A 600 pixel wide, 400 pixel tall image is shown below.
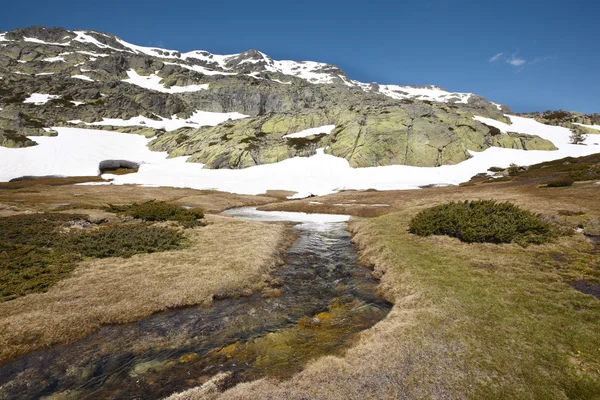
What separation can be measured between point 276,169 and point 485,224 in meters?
75.5

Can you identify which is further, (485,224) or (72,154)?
(72,154)

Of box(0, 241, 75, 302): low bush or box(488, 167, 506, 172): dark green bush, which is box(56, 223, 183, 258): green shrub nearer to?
box(0, 241, 75, 302): low bush

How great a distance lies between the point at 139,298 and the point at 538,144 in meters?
133

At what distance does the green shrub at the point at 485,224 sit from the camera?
22125mm

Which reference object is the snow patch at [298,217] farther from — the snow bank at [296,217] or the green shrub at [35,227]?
the green shrub at [35,227]

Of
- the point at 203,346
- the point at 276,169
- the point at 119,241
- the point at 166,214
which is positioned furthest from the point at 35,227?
the point at 276,169

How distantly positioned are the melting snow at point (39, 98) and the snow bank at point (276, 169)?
82.4 metres

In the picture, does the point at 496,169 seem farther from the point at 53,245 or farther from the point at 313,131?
the point at 53,245

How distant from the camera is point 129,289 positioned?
16.2 m

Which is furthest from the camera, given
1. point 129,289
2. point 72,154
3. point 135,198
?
point 72,154

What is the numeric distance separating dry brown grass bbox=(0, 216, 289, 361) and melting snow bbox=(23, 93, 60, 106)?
218 m

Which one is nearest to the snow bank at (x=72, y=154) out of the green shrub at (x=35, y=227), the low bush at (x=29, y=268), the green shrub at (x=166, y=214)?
the green shrub at (x=166, y=214)

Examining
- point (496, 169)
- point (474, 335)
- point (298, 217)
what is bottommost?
point (474, 335)

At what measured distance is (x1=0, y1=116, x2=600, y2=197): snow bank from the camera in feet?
262
